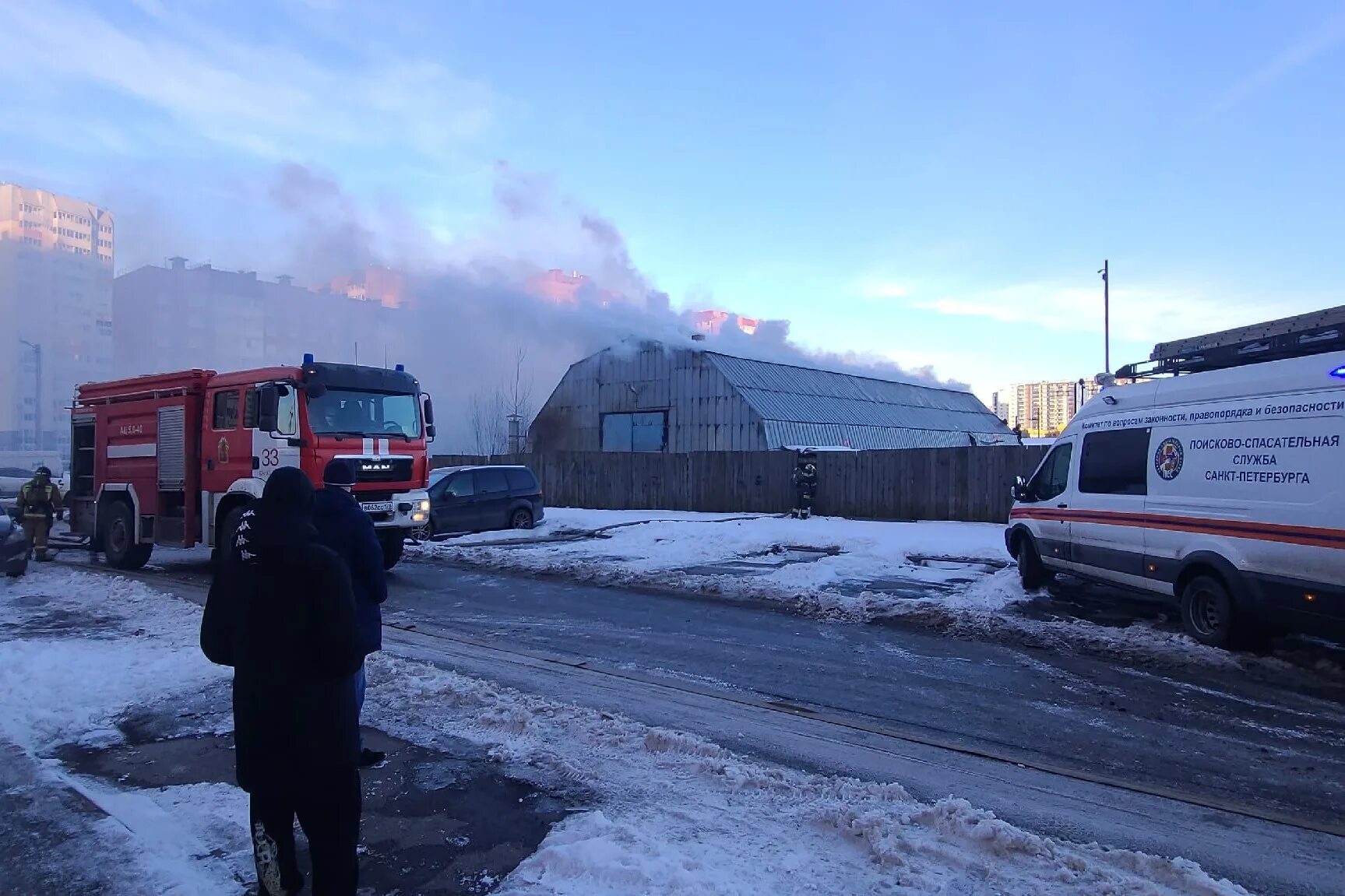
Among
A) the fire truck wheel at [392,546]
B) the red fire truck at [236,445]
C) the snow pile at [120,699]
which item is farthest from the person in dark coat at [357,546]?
the fire truck wheel at [392,546]

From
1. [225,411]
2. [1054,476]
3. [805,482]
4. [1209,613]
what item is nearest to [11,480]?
[225,411]

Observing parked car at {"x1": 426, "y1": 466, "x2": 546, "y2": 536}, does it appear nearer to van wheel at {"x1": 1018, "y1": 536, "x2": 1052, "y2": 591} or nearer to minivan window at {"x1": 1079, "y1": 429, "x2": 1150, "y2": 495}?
van wheel at {"x1": 1018, "y1": 536, "x2": 1052, "y2": 591}

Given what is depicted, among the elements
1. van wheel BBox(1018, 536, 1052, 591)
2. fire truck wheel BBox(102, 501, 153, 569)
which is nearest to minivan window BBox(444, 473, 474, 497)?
fire truck wheel BBox(102, 501, 153, 569)

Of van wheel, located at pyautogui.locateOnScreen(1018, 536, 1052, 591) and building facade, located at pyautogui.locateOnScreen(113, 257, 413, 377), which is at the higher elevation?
building facade, located at pyautogui.locateOnScreen(113, 257, 413, 377)

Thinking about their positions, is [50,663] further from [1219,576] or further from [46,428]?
[46,428]

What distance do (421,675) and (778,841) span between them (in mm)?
3827

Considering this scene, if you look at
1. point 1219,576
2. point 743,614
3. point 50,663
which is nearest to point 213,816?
point 50,663

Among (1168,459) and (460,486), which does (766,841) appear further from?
(460,486)

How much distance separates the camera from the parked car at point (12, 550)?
13070 millimetres

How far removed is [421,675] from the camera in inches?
272

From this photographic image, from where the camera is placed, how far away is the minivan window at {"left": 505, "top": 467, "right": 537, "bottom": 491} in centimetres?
2058

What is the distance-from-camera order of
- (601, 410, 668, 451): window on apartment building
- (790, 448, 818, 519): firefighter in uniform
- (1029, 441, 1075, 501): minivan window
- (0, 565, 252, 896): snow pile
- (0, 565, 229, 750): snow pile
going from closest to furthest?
(0, 565, 252, 896): snow pile → (0, 565, 229, 750): snow pile → (1029, 441, 1075, 501): minivan window → (790, 448, 818, 519): firefighter in uniform → (601, 410, 668, 451): window on apartment building

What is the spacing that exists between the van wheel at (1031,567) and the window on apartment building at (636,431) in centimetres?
2556

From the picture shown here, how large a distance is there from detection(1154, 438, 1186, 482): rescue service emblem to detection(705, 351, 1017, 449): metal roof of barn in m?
24.6
